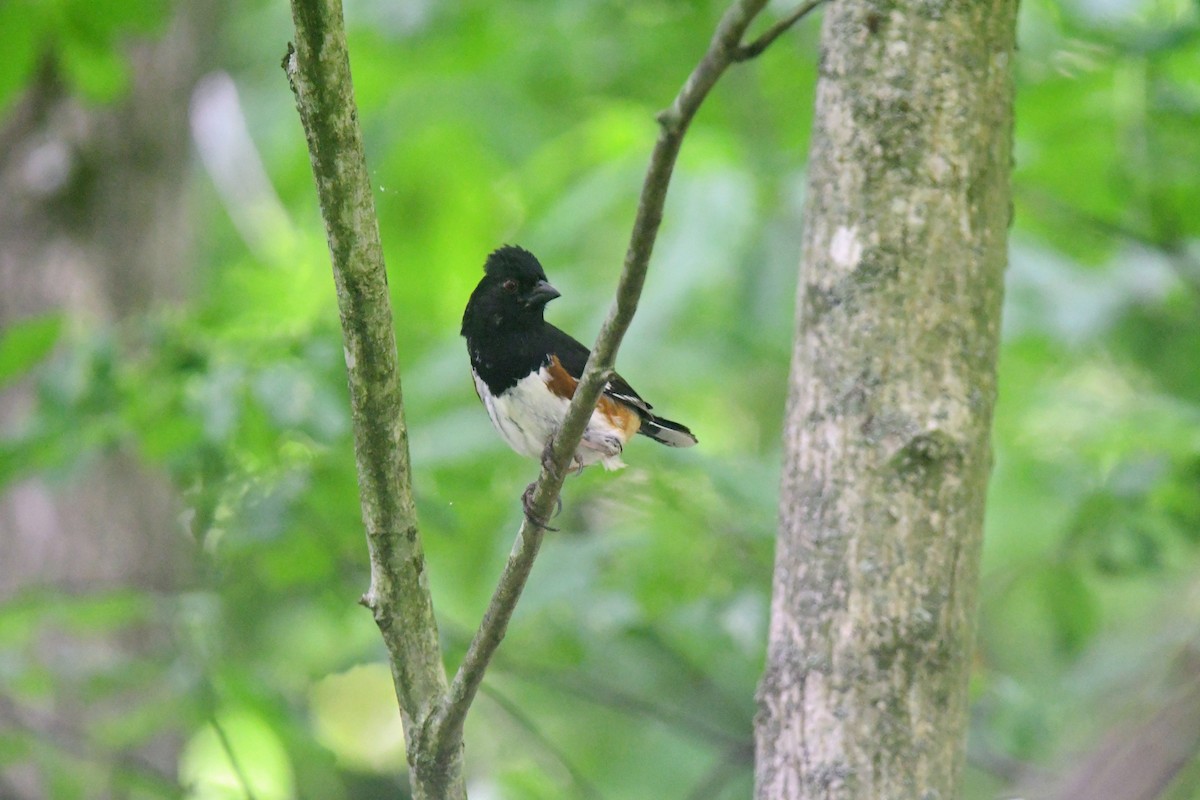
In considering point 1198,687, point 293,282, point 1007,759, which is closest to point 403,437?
point 1198,687

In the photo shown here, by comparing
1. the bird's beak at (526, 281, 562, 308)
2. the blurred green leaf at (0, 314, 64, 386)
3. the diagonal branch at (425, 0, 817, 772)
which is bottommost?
the diagonal branch at (425, 0, 817, 772)

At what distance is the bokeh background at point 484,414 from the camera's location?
11.9 ft

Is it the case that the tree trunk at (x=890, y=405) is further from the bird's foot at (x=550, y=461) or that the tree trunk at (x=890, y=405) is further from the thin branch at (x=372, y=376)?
the thin branch at (x=372, y=376)

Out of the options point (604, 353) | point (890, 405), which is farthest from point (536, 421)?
point (604, 353)

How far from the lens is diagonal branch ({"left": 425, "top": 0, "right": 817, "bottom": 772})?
5.43 ft

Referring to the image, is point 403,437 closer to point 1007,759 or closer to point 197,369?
point 197,369

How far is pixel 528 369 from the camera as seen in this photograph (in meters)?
3.39

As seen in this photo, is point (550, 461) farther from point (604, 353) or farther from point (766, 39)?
point (766, 39)

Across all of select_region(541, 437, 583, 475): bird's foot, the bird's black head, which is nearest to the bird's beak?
the bird's black head

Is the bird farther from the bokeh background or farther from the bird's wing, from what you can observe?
the bokeh background

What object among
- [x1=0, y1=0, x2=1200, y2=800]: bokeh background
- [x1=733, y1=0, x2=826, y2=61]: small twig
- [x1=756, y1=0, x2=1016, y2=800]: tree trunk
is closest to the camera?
[x1=733, y1=0, x2=826, y2=61]: small twig

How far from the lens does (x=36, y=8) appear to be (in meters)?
3.96

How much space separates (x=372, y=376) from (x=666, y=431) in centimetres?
170

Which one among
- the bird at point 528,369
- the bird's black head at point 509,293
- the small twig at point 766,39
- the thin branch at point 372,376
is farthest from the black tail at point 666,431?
the small twig at point 766,39
